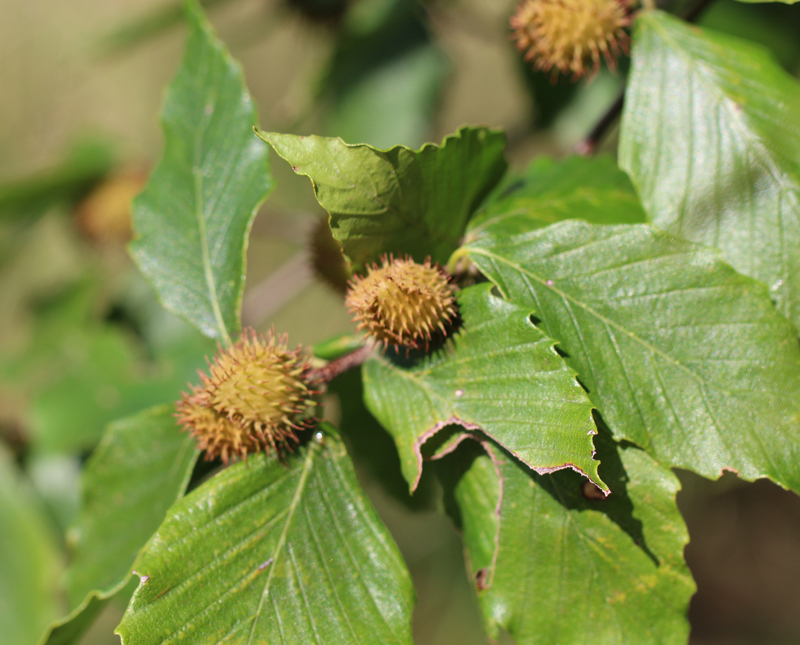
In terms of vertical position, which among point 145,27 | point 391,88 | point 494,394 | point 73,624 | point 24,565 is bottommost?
point 24,565

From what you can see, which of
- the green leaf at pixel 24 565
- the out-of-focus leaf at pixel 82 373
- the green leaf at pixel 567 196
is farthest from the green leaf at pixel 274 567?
the green leaf at pixel 24 565

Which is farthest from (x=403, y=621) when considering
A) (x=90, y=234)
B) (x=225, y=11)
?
(x=225, y=11)

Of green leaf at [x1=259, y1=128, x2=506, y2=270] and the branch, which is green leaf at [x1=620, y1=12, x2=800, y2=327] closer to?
green leaf at [x1=259, y1=128, x2=506, y2=270]

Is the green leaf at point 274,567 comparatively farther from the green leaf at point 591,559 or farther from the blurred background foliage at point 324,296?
the blurred background foliage at point 324,296

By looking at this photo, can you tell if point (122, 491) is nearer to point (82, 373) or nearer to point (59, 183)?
point (82, 373)

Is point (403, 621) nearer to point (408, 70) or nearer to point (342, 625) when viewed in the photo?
point (342, 625)

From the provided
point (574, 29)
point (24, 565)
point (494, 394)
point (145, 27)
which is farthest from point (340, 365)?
point (145, 27)
